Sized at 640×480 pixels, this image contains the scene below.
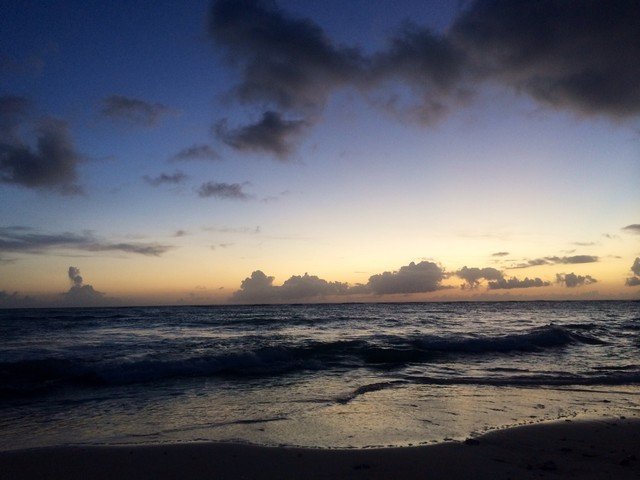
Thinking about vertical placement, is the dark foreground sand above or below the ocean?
above

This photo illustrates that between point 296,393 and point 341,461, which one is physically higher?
point 341,461

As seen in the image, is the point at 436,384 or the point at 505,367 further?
the point at 505,367

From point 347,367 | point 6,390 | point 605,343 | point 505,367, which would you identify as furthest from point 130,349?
point 605,343

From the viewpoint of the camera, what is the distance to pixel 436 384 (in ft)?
38.5

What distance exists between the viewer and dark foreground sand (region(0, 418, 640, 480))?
209 inches

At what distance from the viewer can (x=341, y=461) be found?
5668mm

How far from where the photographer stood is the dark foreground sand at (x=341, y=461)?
5.31m

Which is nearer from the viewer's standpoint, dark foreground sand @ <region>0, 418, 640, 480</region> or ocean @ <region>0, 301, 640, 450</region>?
dark foreground sand @ <region>0, 418, 640, 480</region>

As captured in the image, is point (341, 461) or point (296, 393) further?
point (296, 393)

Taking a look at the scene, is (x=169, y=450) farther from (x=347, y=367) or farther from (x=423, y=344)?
(x=423, y=344)

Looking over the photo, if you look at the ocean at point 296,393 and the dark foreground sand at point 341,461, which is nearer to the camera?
the dark foreground sand at point 341,461

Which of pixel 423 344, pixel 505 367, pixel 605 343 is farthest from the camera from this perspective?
pixel 605 343

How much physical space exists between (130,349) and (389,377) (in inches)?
501

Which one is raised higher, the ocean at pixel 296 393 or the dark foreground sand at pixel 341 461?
the dark foreground sand at pixel 341 461
